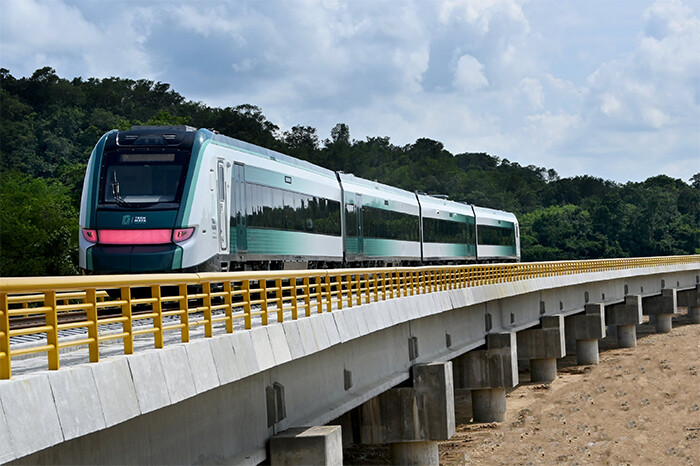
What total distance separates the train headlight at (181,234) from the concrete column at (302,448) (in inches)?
255

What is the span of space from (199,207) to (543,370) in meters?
23.6

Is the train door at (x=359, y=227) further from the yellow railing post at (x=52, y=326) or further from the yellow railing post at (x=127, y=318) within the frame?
the yellow railing post at (x=52, y=326)

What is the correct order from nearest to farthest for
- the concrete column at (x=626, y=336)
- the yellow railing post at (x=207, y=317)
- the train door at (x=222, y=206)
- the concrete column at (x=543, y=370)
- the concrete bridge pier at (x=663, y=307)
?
1. the yellow railing post at (x=207, y=317)
2. the train door at (x=222, y=206)
3. the concrete column at (x=543, y=370)
4. the concrete column at (x=626, y=336)
5. the concrete bridge pier at (x=663, y=307)

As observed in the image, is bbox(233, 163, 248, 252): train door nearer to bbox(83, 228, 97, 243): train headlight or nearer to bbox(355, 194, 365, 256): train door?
bbox(83, 228, 97, 243): train headlight

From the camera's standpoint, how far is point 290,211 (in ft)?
84.3

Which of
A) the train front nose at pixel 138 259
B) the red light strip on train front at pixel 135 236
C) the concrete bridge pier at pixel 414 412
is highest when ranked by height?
the red light strip on train front at pixel 135 236

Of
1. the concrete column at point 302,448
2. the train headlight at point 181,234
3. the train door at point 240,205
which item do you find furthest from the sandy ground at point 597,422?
the concrete column at point 302,448

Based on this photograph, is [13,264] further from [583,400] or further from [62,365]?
[62,365]

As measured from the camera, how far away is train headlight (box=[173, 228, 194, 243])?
19.2m

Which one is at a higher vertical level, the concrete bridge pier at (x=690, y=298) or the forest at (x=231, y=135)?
the forest at (x=231, y=135)

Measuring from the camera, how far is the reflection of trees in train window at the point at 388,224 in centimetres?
3397

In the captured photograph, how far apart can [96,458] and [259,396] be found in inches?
182

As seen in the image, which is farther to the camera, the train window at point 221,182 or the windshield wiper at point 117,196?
the train window at point 221,182

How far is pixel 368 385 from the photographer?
18.9 metres
